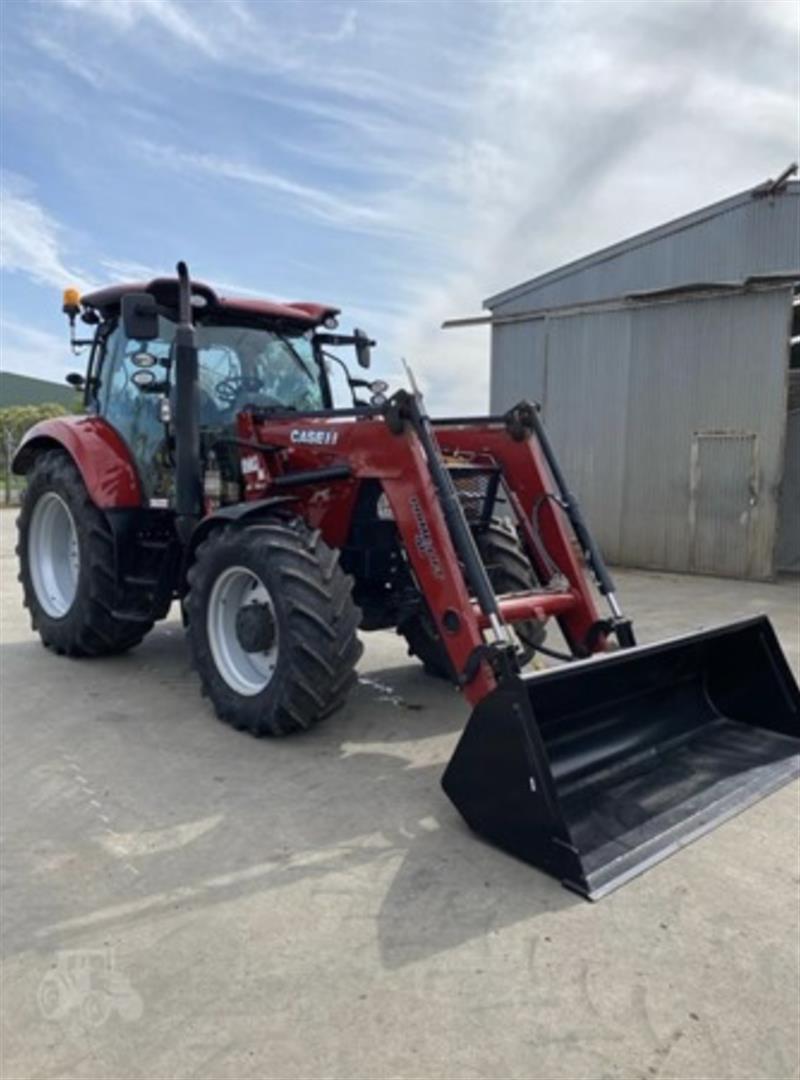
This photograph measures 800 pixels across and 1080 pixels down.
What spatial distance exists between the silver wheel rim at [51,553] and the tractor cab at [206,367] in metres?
0.81

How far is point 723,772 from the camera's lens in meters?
3.44

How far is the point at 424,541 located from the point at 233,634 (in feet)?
4.02

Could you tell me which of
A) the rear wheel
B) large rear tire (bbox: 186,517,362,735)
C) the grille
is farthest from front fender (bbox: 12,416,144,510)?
the grille

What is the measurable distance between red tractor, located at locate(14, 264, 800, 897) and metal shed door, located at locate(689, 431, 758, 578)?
6193mm

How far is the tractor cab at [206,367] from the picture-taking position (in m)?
4.86

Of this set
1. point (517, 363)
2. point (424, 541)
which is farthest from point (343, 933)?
point (517, 363)

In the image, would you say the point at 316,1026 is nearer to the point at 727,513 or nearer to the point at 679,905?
the point at 679,905

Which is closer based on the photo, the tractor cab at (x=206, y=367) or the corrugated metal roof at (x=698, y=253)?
the tractor cab at (x=206, y=367)

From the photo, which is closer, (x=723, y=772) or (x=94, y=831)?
(x=94, y=831)

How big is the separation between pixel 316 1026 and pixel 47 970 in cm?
75

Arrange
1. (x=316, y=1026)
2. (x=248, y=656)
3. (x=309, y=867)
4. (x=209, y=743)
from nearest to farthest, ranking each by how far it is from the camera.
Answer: (x=316, y=1026) → (x=309, y=867) → (x=209, y=743) → (x=248, y=656)

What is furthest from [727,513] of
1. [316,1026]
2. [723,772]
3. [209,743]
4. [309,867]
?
[316,1026]

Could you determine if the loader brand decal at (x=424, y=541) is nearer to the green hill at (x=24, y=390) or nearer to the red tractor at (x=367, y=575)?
the red tractor at (x=367, y=575)

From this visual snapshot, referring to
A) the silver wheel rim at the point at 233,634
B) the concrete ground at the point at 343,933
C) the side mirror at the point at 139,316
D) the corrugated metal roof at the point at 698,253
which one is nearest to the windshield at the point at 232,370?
the side mirror at the point at 139,316
